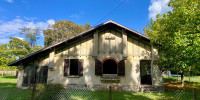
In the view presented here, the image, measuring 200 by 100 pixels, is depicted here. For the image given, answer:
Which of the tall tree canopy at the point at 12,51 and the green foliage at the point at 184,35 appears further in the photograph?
the tall tree canopy at the point at 12,51

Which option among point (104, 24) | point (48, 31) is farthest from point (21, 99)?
point (48, 31)

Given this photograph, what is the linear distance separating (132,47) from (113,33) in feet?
7.03

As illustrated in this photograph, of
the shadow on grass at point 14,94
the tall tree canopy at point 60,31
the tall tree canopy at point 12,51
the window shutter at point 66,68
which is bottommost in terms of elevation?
the shadow on grass at point 14,94

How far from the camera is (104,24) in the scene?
10820mm

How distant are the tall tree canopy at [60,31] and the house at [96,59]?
89.2 feet

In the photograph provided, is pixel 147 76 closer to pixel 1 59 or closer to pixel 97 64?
pixel 97 64

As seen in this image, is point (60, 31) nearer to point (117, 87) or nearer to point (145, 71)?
point (145, 71)

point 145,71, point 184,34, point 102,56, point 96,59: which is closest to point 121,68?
point 102,56

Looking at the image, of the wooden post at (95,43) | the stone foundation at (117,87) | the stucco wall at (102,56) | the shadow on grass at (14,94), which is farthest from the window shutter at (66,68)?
the shadow on grass at (14,94)

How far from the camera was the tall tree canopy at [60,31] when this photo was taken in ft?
123

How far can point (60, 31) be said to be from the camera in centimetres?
3759

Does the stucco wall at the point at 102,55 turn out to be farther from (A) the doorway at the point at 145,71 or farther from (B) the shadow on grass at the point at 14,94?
(A) the doorway at the point at 145,71

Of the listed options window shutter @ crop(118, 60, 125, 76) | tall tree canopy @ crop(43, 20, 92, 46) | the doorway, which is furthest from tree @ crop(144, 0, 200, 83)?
tall tree canopy @ crop(43, 20, 92, 46)

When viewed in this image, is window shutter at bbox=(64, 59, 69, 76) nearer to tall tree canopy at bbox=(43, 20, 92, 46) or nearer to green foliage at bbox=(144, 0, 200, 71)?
green foliage at bbox=(144, 0, 200, 71)
